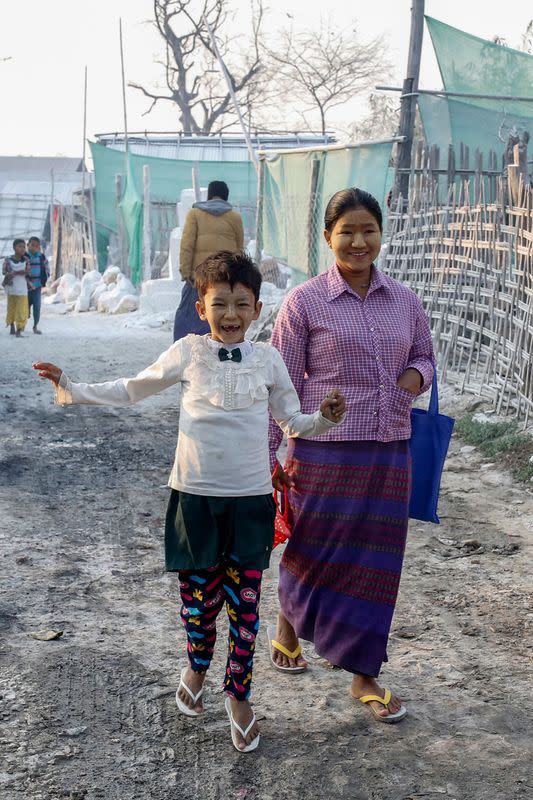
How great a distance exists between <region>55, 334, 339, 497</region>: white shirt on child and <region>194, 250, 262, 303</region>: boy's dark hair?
0.18 m

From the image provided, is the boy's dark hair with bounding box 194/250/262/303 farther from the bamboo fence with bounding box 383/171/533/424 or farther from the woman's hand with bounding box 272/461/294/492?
the bamboo fence with bounding box 383/171/533/424

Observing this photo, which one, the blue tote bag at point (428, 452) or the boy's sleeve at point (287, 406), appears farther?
the blue tote bag at point (428, 452)

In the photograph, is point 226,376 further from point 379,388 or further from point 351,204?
point 351,204

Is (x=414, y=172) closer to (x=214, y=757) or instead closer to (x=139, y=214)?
(x=214, y=757)

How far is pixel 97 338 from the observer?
14508 mm

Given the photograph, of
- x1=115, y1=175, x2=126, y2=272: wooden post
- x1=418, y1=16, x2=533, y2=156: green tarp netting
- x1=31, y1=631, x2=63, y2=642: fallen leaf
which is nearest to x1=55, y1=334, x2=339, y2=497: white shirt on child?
x1=31, y1=631, x2=63, y2=642: fallen leaf

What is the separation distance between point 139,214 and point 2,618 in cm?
1545

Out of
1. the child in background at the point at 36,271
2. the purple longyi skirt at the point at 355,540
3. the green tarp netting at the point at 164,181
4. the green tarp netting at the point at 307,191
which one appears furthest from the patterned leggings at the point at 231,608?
the green tarp netting at the point at 164,181

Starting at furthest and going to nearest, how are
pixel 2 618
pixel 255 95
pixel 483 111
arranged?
pixel 255 95 → pixel 483 111 → pixel 2 618

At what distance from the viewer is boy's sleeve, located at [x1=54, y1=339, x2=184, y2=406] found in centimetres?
308

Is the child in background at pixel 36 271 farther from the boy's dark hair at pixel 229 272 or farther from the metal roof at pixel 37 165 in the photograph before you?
the metal roof at pixel 37 165

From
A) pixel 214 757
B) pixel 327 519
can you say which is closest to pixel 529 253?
pixel 327 519

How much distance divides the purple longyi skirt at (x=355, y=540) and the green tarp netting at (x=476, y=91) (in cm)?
700

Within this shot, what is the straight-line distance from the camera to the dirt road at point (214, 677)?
2.85 m
